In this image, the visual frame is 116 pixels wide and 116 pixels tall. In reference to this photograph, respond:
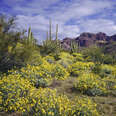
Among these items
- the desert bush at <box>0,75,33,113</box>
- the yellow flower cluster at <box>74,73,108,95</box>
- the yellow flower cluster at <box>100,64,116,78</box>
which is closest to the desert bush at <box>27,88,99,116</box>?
the desert bush at <box>0,75,33,113</box>

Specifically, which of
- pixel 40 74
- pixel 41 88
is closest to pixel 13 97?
pixel 41 88

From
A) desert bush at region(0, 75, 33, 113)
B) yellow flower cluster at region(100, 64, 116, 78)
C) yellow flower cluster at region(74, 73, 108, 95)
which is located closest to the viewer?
desert bush at region(0, 75, 33, 113)

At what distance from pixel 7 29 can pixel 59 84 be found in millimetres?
→ 3362

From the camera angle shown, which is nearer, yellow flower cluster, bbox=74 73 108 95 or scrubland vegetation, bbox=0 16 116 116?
scrubland vegetation, bbox=0 16 116 116

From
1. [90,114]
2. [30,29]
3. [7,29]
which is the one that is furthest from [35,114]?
[30,29]

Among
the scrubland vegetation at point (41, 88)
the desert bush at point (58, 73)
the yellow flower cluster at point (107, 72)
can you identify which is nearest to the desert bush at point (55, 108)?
the scrubland vegetation at point (41, 88)

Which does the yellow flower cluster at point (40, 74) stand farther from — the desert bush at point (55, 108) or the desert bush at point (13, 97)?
the desert bush at point (55, 108)

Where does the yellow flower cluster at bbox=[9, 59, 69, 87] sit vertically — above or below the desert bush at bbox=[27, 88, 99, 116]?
above

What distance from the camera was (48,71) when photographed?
711 cm

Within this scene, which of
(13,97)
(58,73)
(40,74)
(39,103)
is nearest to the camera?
(39,103)

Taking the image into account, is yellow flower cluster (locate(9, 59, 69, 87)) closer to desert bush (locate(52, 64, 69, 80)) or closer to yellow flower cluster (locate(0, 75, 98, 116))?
desert bush (locate(52, 64, 69, 80))

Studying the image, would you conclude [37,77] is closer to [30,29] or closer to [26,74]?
[26,74]

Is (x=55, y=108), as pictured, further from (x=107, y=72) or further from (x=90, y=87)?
(x=107, y=72)

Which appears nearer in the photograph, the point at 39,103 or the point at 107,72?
the point at 39,103
